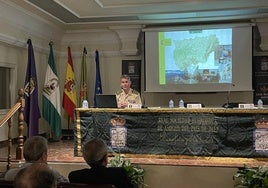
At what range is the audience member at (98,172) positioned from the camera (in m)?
2.40

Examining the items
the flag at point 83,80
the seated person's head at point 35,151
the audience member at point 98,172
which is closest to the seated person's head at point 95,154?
the audience member at point 98,172

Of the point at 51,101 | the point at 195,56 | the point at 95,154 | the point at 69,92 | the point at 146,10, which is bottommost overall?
the point at 95,154

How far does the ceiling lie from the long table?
7.25ft

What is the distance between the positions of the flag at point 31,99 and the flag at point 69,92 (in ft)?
3.56

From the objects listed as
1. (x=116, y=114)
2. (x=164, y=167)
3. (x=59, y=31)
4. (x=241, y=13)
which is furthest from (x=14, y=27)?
(x=241, y=13)

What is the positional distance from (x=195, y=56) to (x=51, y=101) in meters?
3.21

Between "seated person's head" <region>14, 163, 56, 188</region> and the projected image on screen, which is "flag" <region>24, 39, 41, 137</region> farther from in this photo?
"seated person's head" <region>14, 163, 56, 188</region>

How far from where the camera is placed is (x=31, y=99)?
21.7 feet

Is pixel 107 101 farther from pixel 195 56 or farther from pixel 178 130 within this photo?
pixel 195 56

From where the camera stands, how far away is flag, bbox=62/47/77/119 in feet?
25.5

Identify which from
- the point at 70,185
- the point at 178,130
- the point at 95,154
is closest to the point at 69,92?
the point at 178,130

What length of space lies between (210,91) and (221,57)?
0.76 metres

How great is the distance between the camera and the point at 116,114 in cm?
507

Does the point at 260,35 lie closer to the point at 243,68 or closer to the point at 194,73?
the point at 243,68
